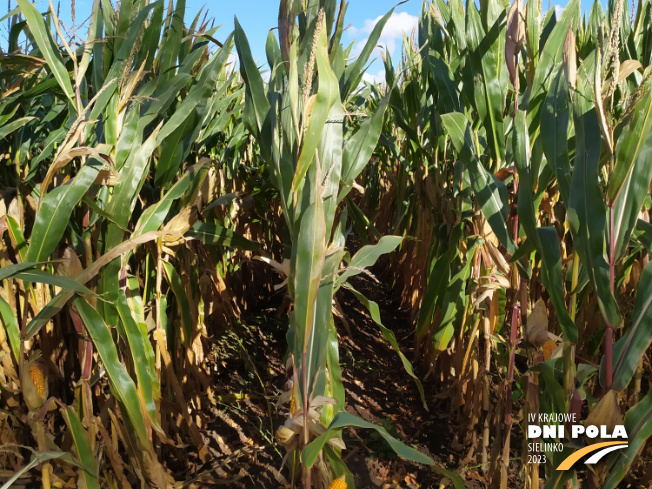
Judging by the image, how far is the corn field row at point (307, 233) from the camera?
979mm

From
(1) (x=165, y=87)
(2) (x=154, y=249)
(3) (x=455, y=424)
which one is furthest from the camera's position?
(3) (x=455, y=424)

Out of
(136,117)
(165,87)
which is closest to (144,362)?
(136,117)

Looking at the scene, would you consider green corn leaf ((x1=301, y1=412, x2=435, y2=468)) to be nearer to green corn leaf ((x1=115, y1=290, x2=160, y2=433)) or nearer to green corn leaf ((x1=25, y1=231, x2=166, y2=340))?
green corn leaf ((x1=115, y1=290, x2=160, y2=433))

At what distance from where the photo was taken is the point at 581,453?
1.01 metres

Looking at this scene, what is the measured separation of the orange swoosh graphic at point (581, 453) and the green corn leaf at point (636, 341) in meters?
0.12

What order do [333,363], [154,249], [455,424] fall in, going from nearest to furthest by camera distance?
[333,363]
[154,249]
[455,424]

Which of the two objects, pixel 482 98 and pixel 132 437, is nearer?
pixel 132 437

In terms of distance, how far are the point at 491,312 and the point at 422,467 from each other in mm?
650

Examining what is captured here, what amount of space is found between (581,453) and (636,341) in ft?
0.87

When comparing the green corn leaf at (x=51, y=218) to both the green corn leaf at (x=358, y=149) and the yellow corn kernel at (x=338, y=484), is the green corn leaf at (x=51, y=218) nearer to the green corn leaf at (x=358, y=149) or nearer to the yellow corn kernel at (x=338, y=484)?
the green corn leaf at (x=358, y=149)

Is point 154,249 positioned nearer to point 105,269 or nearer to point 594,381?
point 105,269

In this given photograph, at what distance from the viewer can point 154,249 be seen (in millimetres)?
1557

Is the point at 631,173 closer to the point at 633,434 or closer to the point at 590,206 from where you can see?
the point at 590,206

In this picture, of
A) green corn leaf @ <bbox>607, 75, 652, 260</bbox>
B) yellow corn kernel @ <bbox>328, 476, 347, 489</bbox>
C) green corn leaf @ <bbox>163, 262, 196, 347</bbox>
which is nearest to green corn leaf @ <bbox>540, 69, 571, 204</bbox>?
green corn leaf @ <bbox>607, 75, 652, 260</bbox>
